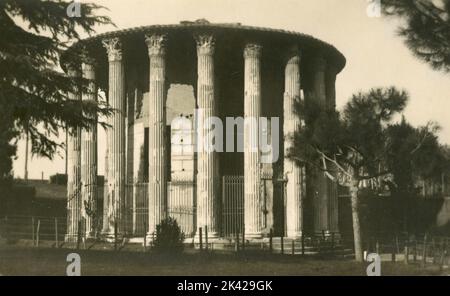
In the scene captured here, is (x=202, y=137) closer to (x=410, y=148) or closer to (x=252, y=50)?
(x=252, y=50)

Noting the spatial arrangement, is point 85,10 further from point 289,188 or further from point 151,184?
point 289,188

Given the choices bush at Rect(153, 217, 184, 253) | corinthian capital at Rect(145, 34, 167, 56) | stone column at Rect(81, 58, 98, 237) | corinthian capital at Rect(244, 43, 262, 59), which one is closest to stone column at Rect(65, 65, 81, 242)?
stone column at Rect(81, 58, 98, 237)

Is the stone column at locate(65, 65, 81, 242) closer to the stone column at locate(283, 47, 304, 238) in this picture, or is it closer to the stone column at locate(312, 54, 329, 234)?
the stone column at locate(283, 47, 304, 238)

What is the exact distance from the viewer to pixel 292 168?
32.3m

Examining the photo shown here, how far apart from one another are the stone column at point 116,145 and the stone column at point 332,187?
990 cm

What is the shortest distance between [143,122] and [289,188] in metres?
8.00

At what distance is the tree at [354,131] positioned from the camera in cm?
2352

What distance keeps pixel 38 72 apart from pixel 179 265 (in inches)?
270

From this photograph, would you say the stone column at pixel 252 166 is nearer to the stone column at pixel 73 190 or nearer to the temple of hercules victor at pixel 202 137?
the temple of hercules victor at pixel 202 137

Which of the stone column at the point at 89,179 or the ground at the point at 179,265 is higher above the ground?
the stone column at the point at 89,179

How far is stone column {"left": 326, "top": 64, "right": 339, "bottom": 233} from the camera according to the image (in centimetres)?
3428

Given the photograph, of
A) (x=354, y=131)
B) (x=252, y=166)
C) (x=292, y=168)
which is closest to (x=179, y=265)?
(x=354, y=131)

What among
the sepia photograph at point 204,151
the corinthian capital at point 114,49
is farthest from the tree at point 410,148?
the corinthian capital at point 114,49
